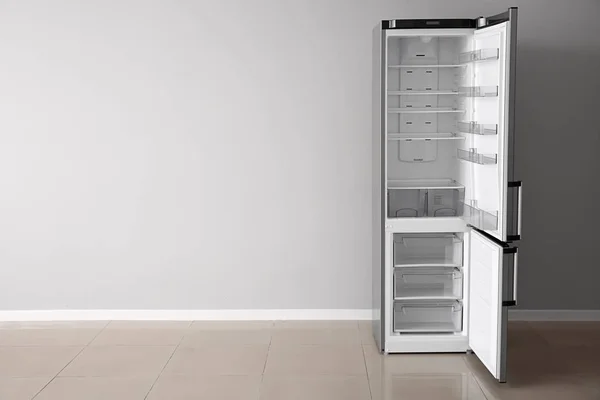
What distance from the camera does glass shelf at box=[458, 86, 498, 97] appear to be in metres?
4.71

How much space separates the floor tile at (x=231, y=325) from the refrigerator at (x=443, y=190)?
84 centimetres

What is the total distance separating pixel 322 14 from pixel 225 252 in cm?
182

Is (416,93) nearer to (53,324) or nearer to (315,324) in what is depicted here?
(315,324)

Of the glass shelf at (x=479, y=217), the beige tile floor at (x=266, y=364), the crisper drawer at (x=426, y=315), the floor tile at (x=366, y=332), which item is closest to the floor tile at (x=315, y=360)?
the beige tile floor at (x=266, y=364)

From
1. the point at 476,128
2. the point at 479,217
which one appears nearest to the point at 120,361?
the point at 479,217

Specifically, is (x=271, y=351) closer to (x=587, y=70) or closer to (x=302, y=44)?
(x=302, y=44)

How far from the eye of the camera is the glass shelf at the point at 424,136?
210 inches

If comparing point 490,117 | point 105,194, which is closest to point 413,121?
point 490,117

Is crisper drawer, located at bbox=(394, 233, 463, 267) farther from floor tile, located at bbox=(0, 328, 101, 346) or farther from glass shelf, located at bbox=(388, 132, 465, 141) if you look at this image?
floor tile, located at bbox=(0, 328, 101, 346)

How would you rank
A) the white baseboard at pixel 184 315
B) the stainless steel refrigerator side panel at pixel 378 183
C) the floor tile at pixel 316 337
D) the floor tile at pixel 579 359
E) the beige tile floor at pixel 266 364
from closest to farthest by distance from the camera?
the beige tile floor at pixel 266 364, the floor tile at pixel 579 359, the stainless steel refrigerator side panel at pixel 378 183, the floor tile at pixel 316 337, the white baseboard at pixel 184 315

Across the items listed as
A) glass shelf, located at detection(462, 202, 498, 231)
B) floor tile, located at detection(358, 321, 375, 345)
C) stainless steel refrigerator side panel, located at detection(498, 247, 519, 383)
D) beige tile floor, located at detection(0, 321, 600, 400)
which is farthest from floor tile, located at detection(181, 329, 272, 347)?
stainless steel refrigerator side panel, located at detection(498, 247, 519, 383)

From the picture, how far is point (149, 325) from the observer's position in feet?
19.6

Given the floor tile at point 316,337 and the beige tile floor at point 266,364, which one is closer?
the beige tile floor at point 266,364

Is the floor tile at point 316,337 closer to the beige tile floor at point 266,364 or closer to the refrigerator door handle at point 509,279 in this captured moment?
the beige tile floor at point 266,364
